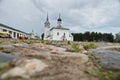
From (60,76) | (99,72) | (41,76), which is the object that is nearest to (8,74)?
(41,76)

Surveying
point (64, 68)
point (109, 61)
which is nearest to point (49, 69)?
point (64, 68)

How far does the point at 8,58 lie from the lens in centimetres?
587

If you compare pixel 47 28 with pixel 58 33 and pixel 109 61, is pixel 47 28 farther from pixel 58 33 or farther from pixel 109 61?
pixel 109 61

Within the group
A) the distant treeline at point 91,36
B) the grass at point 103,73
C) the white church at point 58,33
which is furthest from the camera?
the white church at point 58,33

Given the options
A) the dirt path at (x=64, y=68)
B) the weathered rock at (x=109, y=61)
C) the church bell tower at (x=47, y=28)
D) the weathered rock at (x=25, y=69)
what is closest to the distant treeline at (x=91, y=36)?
the church bell tower at (x=47, y=28)

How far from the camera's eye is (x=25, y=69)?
4.78 m

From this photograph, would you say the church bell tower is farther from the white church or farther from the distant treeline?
the distant treeline

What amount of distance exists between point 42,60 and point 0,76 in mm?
1307

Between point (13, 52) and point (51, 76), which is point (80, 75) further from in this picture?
point (13, 52)

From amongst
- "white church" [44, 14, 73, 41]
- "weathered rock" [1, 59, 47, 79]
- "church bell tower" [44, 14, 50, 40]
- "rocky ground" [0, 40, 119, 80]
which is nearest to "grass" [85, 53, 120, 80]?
"rocky ground" [0, 40, 119, 80]

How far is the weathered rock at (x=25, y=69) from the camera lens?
14.9 feet

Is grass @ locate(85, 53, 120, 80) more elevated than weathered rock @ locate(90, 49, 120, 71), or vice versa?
weathered rock @ locate(90, 49, 120, 71)

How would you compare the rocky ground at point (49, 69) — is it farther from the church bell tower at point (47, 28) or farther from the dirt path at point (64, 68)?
the church bell tower at point (47, 28)

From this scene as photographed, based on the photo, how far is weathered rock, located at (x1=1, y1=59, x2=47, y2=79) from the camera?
4.55 m
